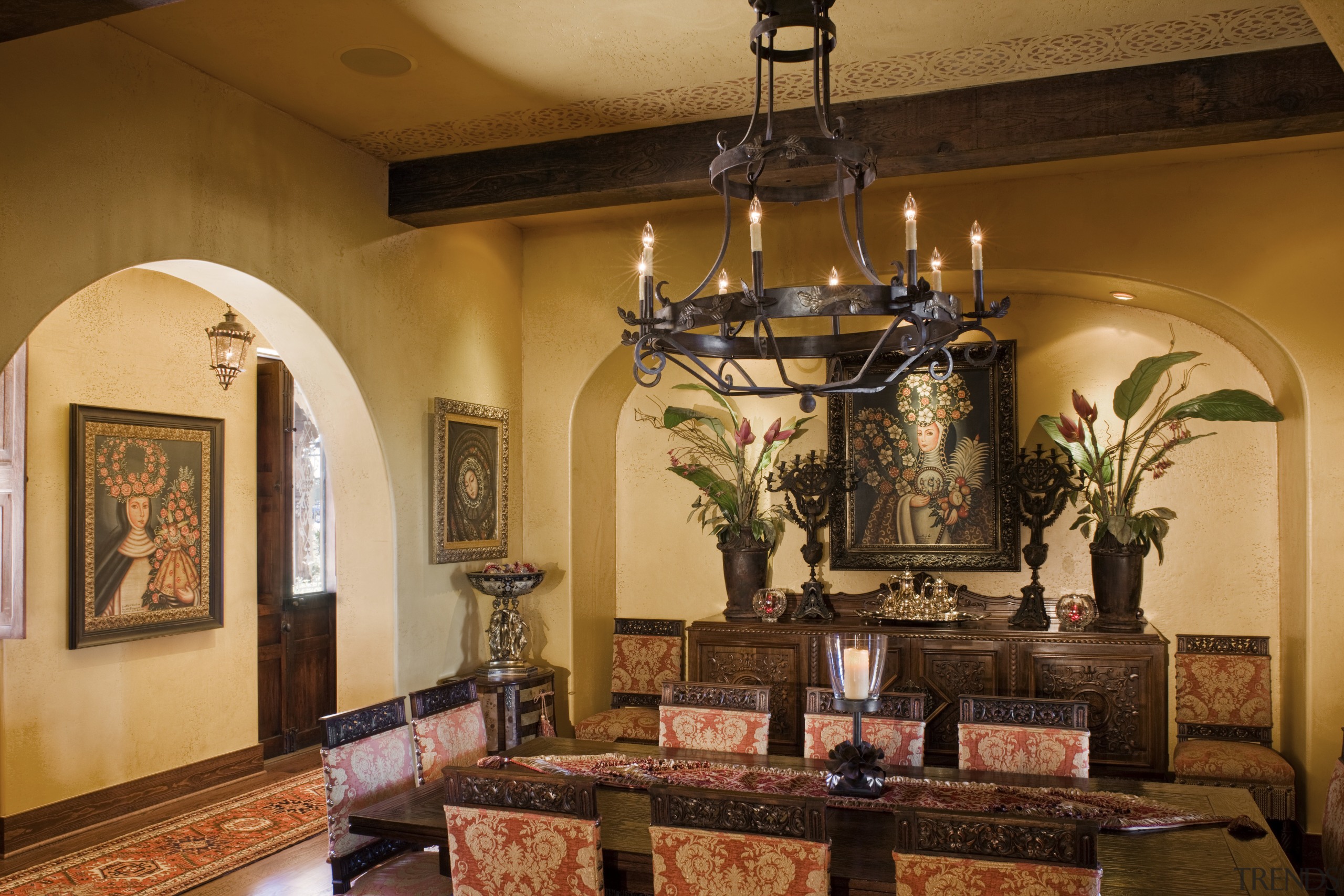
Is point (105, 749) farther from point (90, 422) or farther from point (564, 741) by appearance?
point (564, 741)

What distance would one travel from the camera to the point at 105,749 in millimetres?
5168

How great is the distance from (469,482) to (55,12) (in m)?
3.08

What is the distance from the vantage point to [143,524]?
5473mm

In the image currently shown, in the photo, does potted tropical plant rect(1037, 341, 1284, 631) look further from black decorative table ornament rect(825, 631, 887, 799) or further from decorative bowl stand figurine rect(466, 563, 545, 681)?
decorative bowl stand figurine rect(466, 563, 545, 681)

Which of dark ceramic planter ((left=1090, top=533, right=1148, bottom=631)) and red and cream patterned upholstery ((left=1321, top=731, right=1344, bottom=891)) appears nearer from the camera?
red and cream patterned upholstery ((left=1321, top=731, right=1344, bottom=891))

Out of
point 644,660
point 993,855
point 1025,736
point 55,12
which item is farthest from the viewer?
point 644,660

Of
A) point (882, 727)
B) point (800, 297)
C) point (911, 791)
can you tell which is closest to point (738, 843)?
point (911, 791)

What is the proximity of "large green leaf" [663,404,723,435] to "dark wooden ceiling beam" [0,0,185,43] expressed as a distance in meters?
3.44

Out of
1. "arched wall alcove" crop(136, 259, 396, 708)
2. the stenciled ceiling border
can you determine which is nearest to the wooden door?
"arched wall alcove" crop(136, 259, 396, 708)

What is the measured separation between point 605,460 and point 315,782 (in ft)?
8.03

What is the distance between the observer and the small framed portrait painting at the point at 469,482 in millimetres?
5070

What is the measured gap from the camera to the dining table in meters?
2.35

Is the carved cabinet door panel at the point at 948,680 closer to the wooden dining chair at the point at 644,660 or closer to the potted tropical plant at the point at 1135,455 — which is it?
the potted tropical plant at the point at 1135,455

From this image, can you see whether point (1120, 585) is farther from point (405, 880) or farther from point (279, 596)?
point (279, 596)
